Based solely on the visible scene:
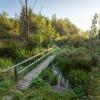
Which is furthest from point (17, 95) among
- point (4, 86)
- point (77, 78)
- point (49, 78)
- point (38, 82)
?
point (77, 78)

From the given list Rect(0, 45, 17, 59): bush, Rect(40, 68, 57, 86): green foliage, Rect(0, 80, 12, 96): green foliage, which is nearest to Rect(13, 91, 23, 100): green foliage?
Rect(0, 80, 12, 96): green foliage

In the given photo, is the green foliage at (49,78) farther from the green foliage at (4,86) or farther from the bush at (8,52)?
the bush at (8,52)

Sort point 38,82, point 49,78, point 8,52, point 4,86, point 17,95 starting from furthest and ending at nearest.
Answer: point 8,52, point 49,78, point 38,82, point 4,86, point 17,95

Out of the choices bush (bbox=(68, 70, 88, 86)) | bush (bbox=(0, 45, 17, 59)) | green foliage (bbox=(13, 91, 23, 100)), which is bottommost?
green foliage (bbox=(13, 91, 23, 100))

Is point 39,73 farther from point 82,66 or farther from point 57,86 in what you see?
point 82,66

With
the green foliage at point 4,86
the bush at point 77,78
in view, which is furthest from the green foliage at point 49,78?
the green foliage at point 4,86

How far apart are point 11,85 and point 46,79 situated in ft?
6.77

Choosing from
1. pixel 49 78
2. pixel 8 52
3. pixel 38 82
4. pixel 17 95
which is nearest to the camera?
pixel 17 95

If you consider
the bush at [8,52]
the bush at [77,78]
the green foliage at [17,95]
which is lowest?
the green foliage at [17,95]

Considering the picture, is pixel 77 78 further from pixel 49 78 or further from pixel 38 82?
pixel 38 82

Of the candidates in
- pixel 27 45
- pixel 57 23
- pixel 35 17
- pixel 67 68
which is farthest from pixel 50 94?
pixel 57 23

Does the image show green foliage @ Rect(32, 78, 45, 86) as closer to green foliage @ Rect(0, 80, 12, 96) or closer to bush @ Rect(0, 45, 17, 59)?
green foliage @ Rect(0, 80, 12, 96)

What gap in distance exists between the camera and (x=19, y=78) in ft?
26.3

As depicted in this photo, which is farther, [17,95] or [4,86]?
[4,86]
